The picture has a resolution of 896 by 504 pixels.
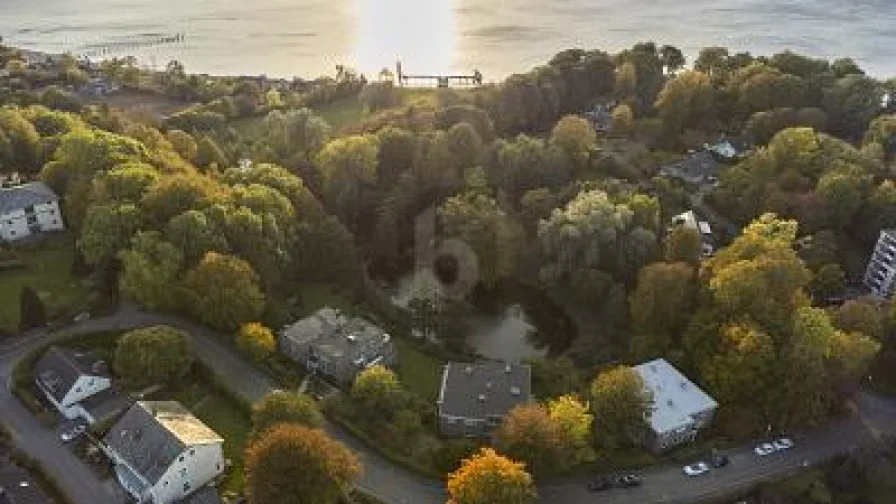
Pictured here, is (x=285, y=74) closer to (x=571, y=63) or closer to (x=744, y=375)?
(x=571, y=63)

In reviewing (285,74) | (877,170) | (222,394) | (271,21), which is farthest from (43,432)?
(271,21)

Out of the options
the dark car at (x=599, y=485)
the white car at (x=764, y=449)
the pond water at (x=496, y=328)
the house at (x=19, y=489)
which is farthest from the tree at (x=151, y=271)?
the white car at (x=764, y=449)

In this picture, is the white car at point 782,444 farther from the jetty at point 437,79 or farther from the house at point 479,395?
the jetty at point 437,79

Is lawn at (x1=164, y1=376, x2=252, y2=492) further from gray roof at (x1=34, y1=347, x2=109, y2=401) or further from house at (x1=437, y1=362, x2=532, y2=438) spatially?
house at (x1=437, y1=362, x2=532, y2=438)

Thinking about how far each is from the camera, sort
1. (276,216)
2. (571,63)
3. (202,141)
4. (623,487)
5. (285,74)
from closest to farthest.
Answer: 1. (623,487)
2. (276,216)
3. (202,141)
4. (571,63)
5. (285,74)

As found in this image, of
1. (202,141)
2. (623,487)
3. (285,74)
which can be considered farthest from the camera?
(285,74)

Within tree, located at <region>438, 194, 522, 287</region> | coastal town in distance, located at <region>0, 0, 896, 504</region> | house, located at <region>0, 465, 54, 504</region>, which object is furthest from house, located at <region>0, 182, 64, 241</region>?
tree, located at <region>438, 194, 522, 287</region>
